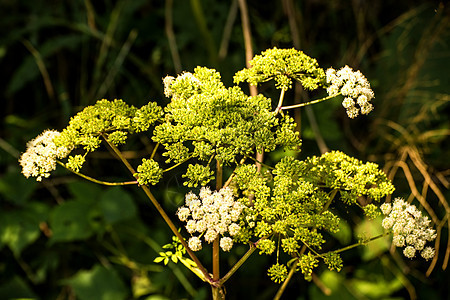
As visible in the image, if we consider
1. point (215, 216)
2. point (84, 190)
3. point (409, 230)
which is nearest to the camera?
point (215, 216)

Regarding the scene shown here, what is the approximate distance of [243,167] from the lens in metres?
1.31

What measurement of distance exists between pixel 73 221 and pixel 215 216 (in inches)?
101

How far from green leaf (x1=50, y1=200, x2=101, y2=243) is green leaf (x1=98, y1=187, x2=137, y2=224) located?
0.12 metres

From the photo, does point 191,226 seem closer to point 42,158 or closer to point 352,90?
point 42,158

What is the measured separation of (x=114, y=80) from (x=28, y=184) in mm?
1073

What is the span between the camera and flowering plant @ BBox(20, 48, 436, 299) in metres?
1.26

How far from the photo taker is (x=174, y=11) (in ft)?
14.7

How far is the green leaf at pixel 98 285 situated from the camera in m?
3.41

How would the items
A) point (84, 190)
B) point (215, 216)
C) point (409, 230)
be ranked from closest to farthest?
1. point (215, 216)
2. point (409, 230)
3. point (84, 190)

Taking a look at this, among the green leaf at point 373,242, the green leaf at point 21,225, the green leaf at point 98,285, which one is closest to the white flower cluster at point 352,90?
the green leaf at point 373,242

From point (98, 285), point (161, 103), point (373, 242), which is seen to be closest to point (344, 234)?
point (373, 242)

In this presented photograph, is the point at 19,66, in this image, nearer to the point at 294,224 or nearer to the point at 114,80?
the point at 114,80

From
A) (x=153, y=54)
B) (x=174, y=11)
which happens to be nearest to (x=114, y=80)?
(x=153, y=54)

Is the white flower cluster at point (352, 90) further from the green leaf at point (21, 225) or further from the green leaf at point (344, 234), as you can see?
the green leaf at point (21, 225)
